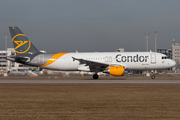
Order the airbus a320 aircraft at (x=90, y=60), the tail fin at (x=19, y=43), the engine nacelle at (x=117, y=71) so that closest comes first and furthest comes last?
the engine nacelle at (x=117, y=71), the airbus a320 aircraft at (x=90, y=60), the tail fin at (x=19, y=43)

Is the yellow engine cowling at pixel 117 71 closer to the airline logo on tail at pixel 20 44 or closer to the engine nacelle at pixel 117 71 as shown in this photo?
the engine nacelle at pixel 117 71

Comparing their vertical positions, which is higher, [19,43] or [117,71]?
[19,43]

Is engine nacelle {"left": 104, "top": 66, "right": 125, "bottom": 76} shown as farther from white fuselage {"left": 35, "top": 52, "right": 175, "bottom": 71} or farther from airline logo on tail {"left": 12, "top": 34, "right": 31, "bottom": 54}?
airline logo on tail {"left": 12, "top": 34, "right": 31, "bottom": 54}

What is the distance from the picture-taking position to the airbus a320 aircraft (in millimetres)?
41750

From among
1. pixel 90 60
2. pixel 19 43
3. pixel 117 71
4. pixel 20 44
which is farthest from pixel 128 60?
pixel 19 43

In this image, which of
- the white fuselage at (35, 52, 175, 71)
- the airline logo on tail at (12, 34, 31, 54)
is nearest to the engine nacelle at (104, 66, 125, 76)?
the white fuselage at (35, 52, 175, 71)

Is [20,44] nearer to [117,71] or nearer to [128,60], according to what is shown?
[117,71]

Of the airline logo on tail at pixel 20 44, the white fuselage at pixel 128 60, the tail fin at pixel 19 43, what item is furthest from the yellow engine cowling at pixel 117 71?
the airline logo on tail at pixel 20 44

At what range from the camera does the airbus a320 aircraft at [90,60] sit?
41.8m

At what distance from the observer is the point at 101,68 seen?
4222 centimetres

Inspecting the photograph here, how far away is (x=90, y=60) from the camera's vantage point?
4341 centimetres
